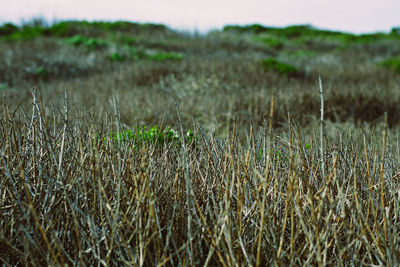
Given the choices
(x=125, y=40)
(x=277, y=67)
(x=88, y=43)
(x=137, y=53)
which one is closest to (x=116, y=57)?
(x=137, y=53)

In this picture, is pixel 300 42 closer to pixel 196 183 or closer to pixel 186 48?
pixel 186 48

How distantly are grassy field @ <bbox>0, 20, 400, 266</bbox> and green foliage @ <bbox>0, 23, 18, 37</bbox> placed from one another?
0.16 m

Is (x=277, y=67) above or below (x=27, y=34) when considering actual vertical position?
below

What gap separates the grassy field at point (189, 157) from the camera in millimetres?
1241

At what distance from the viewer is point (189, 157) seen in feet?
5.90

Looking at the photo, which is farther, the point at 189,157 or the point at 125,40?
the point at 125,40

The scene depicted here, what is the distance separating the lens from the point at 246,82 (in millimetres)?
7078

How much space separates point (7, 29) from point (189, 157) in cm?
1607

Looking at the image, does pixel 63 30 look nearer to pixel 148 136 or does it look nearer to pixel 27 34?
pixel 27 34

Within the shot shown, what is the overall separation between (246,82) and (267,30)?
19.0 m

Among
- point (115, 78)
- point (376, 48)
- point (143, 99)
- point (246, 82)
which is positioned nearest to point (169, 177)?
point (143, 99)

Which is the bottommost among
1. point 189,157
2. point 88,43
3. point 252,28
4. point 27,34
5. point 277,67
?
point 189,157

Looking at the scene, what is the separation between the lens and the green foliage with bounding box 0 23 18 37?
14.9 m

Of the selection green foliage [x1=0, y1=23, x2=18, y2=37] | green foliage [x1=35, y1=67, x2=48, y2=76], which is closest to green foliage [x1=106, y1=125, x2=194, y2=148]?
green foliage [x1=35, y1=67, x2=48, y2=76]
